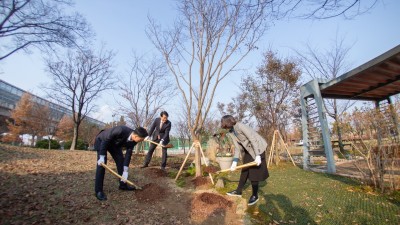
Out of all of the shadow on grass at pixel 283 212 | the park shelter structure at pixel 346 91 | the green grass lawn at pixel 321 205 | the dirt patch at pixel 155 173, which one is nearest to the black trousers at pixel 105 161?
the dirt patch at pixel 155 173

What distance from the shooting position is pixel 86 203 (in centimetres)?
399

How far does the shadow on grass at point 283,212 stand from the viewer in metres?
3.68

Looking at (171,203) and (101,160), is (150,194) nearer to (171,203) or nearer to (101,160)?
(171,203)

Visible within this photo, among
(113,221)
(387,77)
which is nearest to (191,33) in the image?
(113,221)

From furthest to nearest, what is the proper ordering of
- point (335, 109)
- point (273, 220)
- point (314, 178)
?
point (335, 109)
point (314, 178)
point (273, 220)

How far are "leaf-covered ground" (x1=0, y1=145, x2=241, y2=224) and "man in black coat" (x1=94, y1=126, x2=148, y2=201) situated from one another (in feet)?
0.70

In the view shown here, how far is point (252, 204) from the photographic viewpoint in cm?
449

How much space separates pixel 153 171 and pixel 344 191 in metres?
4.86

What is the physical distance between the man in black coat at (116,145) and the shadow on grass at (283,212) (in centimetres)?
258

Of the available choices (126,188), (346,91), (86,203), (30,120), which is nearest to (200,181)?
(126,188)

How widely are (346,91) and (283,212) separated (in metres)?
6.05

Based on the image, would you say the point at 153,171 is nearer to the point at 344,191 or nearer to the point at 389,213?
the point at 344,191

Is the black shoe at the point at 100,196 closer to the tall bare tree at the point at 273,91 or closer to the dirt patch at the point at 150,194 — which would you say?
the dirt patch at the point at 150,194

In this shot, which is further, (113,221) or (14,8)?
(14,8)
